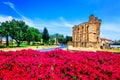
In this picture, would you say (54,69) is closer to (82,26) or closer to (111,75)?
(111,75)

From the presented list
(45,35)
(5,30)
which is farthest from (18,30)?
(45,35)

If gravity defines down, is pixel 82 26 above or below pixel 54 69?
above

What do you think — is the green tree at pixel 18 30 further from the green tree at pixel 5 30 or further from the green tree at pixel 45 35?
the green tree at pixel 45 35

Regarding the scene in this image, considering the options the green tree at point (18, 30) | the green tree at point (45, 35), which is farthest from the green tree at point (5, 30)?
the green tree at point (45, 35)

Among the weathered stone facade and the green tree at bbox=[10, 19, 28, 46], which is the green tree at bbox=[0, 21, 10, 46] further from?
the weathered stone facade

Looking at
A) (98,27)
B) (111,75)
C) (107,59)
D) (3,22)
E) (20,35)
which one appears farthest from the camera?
(3,22)

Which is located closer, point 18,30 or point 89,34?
point 89,34

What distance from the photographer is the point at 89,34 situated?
165 ft

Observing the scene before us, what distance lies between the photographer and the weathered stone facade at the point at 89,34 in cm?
4767

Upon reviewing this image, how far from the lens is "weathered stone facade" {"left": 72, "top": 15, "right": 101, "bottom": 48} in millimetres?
47666

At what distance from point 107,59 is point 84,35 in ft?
152

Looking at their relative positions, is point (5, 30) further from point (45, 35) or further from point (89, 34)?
point (45, 35)

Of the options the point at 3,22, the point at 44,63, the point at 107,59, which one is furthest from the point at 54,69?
the point at 3,22

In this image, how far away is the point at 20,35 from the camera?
199 ft
